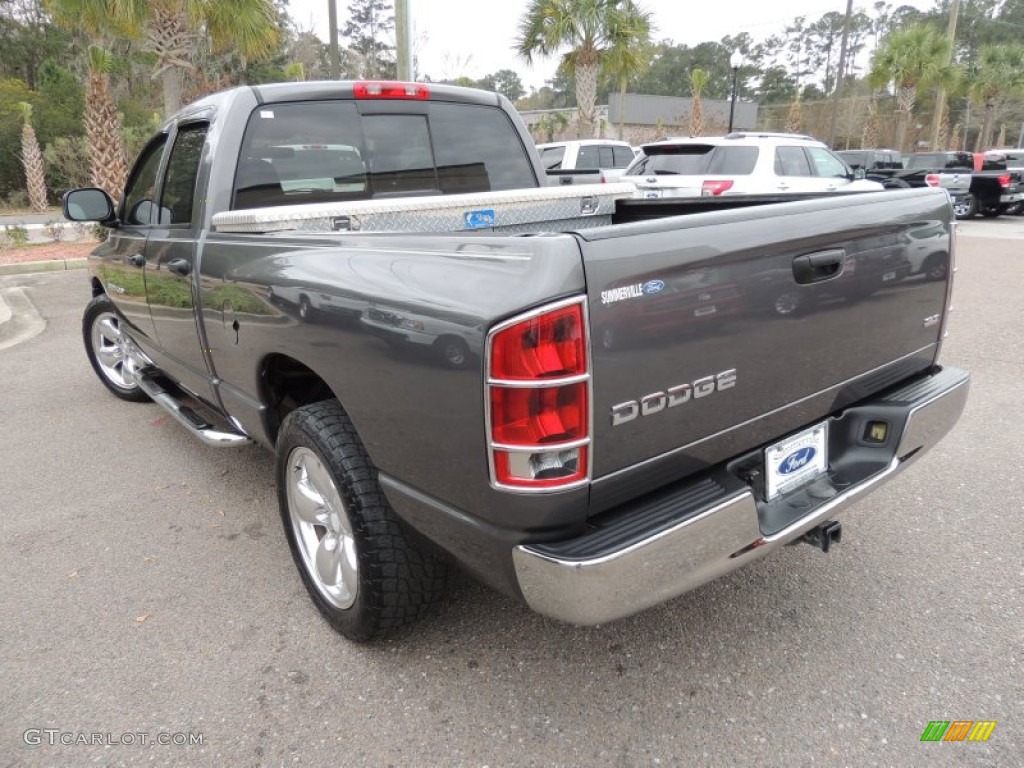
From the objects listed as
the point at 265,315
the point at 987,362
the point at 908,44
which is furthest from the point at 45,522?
the point at 908,44

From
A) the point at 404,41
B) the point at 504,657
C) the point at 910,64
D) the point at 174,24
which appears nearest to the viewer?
the point at 504,657

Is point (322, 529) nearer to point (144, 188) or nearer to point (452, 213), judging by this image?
point (452, 213)

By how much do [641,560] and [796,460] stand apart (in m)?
0.84

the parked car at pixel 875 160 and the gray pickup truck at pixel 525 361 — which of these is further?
the parked car at pixel 875 160

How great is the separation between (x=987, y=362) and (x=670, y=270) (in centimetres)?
518

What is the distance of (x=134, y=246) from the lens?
381 cm

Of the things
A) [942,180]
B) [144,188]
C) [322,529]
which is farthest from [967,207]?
[322,529]

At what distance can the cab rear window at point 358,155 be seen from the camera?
3.12 m

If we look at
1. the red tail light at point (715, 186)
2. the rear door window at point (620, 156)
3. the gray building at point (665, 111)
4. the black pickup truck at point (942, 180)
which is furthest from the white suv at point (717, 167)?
the gray building at point (665, 111)

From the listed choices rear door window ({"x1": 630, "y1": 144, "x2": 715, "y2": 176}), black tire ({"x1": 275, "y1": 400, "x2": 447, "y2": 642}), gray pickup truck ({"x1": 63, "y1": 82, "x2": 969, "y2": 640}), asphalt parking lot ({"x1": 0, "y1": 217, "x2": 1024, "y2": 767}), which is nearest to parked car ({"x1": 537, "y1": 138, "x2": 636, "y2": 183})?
rear door window ({"x1": 630, "y1": 144, "x2": 715, "y2": 176})

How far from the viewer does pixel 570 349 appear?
163cm

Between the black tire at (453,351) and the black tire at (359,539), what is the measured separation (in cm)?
67

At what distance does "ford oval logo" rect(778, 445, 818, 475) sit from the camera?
2221 millimetres

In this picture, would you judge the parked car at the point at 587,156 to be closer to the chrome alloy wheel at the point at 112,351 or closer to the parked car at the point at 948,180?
the parked car at the point at 948,180
